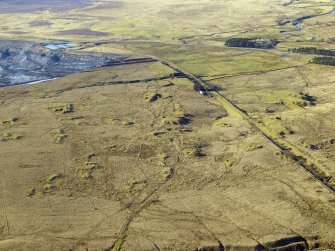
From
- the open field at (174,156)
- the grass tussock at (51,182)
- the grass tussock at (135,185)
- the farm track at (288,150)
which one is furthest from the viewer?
the farm track at (288,150)

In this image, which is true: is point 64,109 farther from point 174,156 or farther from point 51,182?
point 174,156

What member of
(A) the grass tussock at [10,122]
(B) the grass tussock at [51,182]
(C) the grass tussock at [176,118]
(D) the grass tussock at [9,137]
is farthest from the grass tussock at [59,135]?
(C) the grass tussock at [176,118]

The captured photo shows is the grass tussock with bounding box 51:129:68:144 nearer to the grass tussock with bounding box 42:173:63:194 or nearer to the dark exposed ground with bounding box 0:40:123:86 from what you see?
the grass tussock with bounding box 42:173:63:194

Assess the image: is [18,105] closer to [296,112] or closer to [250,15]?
[296,112]

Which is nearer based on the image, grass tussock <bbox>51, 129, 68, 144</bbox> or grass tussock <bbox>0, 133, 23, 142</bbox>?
grass tussock <bbox>51, 129, 68, 144</bbox>

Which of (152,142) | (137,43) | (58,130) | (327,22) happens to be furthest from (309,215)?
(327,22)

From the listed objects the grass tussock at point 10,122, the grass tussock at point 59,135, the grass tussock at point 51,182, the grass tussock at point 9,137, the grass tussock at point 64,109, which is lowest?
the grass tussock at point 51,182

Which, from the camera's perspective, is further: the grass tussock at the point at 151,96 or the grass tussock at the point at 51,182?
the grass tussock at the point at 151,96

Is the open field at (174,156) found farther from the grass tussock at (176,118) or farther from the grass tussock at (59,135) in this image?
the grass tussock at (59,135)

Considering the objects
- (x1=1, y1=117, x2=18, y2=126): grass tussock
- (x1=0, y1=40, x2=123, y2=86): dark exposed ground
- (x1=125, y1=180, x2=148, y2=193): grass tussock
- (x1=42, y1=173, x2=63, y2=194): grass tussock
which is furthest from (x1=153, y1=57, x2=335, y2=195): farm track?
(x1=0, y1=40, x2=123, y2=86): dark exposed ground
